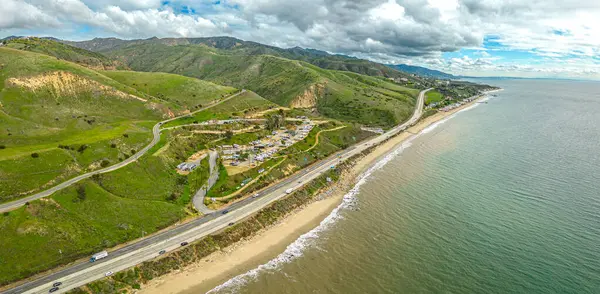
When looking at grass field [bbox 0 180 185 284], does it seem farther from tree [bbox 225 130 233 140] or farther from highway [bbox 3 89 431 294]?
tree [bbox 225 130 233 140]

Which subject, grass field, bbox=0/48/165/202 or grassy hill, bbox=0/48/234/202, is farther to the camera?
grassy hill, bbox=0/48/234/202

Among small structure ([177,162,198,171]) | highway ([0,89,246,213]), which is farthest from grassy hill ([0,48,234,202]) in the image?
small structure ([177,162,198,171])

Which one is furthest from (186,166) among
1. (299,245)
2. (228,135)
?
(299,245)

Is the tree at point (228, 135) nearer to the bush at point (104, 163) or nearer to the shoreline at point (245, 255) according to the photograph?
the bush at point (104, 163)

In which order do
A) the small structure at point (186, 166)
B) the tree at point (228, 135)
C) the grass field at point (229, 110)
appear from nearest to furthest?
the small structure at point (186, 166) < the tree at point (228, 135) < the grass field at point (229, 110)

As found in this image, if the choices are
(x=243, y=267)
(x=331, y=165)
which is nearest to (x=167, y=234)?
(x=243, y=267)

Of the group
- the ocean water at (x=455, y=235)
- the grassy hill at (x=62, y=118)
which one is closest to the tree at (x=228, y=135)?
the grassy hill at (x=62, y=118)

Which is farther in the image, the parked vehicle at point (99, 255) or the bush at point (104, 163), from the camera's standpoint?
the bush at point (104, 163)

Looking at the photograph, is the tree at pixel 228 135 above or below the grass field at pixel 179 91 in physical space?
below

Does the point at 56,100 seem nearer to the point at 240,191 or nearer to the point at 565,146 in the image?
the point at 240,191
